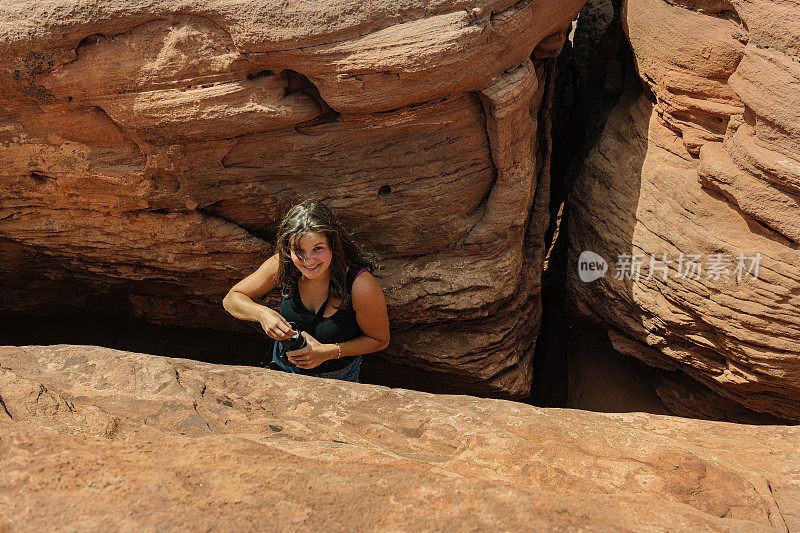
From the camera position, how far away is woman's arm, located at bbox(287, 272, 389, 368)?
3.68 m

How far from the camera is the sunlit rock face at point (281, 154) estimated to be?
140 inches

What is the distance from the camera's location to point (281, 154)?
406 centimetres

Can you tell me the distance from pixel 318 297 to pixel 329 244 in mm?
358

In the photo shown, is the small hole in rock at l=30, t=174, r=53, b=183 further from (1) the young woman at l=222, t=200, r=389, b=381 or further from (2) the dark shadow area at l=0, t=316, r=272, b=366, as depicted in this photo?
(2) the dark shadow area at l=0, t=316, r=272, b=366

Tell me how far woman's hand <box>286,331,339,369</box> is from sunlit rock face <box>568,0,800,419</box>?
224 centimetres

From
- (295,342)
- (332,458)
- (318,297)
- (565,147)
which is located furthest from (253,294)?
(565,147)

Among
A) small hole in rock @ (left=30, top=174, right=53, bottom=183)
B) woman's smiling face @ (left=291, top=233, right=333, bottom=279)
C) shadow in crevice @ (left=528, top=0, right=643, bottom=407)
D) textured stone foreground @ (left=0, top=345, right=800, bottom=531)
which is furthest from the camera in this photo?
shadow in crevice @ (left=528, top=0, right=643, bottom=407)

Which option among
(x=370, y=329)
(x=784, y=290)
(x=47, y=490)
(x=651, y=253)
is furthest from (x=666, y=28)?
(x=47, y=490)

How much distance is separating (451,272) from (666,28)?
2167 millimetres

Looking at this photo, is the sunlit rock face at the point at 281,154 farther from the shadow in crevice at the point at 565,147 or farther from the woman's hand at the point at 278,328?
the woman's hand at the point at 278,328

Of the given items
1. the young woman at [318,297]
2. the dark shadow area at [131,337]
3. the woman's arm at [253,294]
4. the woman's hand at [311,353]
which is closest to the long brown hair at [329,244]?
the young woman at [318,297]

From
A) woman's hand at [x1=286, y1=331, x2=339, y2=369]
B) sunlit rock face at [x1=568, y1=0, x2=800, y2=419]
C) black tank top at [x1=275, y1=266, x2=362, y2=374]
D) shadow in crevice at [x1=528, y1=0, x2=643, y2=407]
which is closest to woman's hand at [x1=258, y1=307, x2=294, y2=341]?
woman's hand at [x1=286, y1=331, x2=339, y2=369]

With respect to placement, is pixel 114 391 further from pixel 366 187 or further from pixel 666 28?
pixel 666 28

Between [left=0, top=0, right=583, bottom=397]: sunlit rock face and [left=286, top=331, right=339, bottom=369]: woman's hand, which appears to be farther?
[left=286, top=331, right=339, bottom=369]: woman's hand
